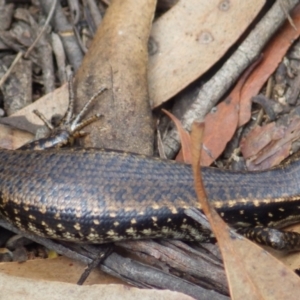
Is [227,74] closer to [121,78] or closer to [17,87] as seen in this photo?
[121,78]

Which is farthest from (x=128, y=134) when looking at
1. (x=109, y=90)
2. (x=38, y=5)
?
(x=38, y=5)

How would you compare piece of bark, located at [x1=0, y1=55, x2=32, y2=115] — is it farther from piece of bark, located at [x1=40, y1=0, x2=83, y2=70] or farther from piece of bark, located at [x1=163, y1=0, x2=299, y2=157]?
piece of bark, located at [x1=163, y1=0, x2=299, y2=157]

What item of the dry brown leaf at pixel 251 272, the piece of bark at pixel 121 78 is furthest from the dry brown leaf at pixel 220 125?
the dry brown leaf at pixel 251 272

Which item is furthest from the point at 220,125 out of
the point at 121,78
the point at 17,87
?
the point at 17,87

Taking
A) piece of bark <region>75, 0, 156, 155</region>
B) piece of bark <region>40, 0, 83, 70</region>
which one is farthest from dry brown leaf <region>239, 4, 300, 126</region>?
piece of bark <region>40, 0, 83, 70</region>

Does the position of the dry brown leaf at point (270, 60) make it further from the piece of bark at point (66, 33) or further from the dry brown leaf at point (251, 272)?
the dry brown leaf at point (251, 272)

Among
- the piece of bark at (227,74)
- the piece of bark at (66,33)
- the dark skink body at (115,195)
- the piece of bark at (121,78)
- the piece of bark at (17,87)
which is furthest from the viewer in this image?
the piece of bark at (66,33)
